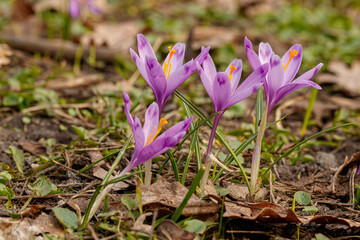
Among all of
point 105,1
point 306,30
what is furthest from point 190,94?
point 105,1

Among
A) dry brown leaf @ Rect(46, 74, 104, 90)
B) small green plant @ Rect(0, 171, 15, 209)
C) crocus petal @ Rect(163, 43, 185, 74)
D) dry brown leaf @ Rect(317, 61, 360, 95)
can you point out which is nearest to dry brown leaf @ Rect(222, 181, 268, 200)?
crocus petal @ Rect(163, 43, 185, 74)

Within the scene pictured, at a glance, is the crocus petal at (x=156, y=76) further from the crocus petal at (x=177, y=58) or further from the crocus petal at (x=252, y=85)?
the crocus petal at (x=252, y=85)

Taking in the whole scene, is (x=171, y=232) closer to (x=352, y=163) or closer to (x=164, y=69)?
(x=164, y=69)

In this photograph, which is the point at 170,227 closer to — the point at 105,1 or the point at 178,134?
the point at 178,134

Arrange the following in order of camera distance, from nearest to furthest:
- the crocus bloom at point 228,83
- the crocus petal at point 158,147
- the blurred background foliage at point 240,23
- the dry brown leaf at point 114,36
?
1. the crocus petal at point 158,147
2. the crocus bloom at point 228,83
3. the dry brown leaf at point 114,36
4. the blurred background foliage at point 240,23

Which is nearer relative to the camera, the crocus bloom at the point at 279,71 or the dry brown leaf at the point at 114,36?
the crocus bloom at the point at 279,71

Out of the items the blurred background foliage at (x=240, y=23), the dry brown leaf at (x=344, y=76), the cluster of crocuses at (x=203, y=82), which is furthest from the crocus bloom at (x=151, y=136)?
the dry brown leaf at (x=344, y=76)

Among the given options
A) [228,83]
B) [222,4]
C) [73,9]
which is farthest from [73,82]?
[222,4]
